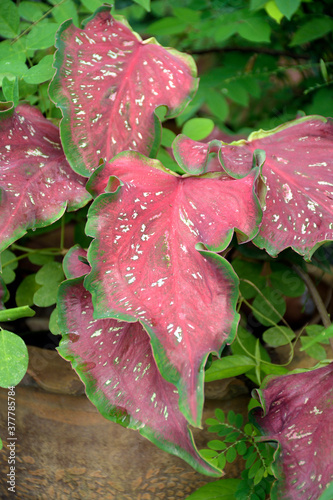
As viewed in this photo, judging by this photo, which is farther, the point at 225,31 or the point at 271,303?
the point at 225,31

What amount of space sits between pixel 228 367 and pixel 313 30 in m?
0.73

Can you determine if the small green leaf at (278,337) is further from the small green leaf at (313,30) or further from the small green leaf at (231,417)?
the small green leaf at (313,30)

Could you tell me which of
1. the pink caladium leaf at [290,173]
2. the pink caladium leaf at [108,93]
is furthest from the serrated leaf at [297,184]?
the pink caladium leaf at [108,93]

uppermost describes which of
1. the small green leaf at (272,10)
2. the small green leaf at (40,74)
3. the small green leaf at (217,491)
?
the small green leaf at (40,74)

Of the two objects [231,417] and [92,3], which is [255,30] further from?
[231,417]

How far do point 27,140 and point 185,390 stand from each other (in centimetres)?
40

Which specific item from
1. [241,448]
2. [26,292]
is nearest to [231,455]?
[241,448]

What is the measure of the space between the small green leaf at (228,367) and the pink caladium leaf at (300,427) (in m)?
0.04

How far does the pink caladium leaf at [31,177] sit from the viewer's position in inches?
23.2

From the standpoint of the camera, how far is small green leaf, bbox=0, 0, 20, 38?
785 mm

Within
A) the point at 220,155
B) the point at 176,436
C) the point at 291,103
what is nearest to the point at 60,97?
the point at 220,155

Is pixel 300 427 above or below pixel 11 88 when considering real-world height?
below

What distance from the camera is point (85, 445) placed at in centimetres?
69

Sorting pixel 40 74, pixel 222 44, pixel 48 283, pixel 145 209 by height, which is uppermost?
pixel 40 74
